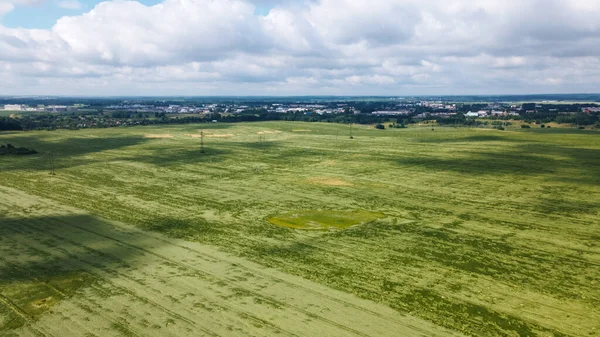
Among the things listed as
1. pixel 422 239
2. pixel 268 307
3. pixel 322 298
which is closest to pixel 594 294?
pixel 422 239

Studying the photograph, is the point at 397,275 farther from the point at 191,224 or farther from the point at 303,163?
the point at 303,163

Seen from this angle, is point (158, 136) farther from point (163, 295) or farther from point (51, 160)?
point (163, 295)

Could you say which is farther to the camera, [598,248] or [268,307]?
[598,248]

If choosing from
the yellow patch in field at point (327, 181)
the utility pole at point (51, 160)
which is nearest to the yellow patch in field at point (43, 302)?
the yellow patch in field at point (327, 181)

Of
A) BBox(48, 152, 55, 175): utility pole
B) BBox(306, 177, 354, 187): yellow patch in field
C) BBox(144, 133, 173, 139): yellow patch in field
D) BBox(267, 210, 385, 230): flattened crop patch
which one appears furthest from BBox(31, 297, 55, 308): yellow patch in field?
BBox(144, 133, 173, 139): yellow patch in field

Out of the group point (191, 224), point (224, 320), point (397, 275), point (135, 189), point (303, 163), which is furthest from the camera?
point (303, 163)

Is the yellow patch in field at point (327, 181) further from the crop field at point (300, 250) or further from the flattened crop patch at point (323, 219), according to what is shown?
the flattened crop patch at point (323, 219)
